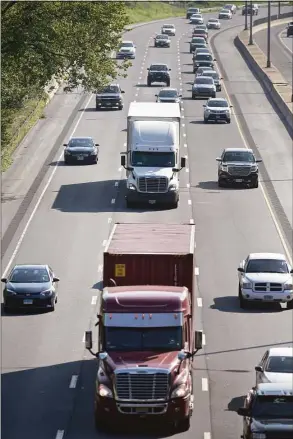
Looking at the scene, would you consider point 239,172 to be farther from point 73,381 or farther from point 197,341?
point 197,341

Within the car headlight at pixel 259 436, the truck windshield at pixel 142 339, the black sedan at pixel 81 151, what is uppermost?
the truck windshield at pixel 142 339

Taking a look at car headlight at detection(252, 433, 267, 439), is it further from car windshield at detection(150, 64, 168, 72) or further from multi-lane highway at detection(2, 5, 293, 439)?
car windshield at detection(150, 64, 168, 72)

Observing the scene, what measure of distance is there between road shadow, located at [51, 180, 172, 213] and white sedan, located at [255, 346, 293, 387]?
30.2 m

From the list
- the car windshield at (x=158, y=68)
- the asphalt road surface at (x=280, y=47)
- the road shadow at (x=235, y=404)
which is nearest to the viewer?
the road shadow at (x=235, y=404)

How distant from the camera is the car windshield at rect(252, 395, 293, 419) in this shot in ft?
81.7

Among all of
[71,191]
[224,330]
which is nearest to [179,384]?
[224,330]

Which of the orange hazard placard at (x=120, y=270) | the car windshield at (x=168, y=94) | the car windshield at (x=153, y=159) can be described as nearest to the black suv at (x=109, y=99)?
the car windshield at (x=168, y=94)

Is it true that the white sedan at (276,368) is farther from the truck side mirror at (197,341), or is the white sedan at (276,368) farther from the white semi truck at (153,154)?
the white semi truck at (153,154)

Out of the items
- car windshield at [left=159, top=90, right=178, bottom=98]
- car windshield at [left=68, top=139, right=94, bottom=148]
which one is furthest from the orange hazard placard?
car windshield at [left=159, top=90, right=178, bottom=98]

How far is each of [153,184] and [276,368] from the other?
31.5 metres

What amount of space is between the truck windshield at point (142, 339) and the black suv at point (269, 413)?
3.16m

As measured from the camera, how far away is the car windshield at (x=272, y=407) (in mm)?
24906

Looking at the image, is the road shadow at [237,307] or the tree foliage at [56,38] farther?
the tree foliage at [56,38]

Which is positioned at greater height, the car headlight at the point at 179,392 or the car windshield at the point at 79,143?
the car headlight at the point at 179,392
